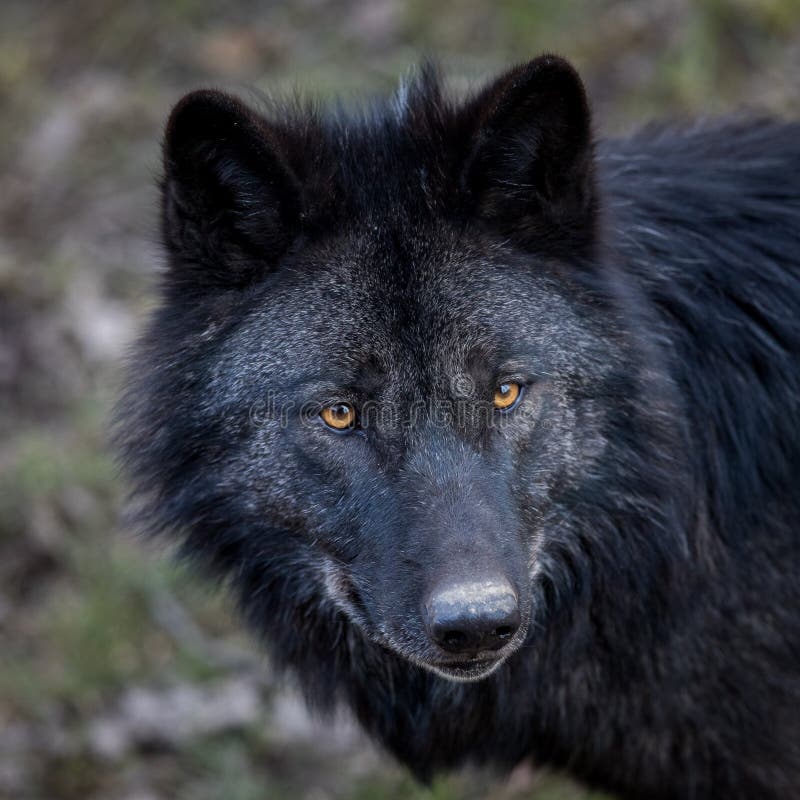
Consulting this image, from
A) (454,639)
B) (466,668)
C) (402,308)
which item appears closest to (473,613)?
(454,639)

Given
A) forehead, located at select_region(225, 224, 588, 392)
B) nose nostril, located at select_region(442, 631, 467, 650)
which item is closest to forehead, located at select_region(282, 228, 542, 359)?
forehead, located at select_region(225, 224, 588, 392)

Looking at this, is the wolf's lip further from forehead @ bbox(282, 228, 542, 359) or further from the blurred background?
the blurred background

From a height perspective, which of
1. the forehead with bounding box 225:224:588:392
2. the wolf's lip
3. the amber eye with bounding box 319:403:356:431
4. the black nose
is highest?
the forehead with bounding box 225:224:588:392

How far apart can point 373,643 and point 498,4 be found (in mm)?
5528

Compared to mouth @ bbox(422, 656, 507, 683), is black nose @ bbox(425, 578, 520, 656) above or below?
above

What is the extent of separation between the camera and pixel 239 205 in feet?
11.4

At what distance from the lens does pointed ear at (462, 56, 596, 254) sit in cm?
333

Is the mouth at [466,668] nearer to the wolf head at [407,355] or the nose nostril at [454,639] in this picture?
the wolf head at [407,355]

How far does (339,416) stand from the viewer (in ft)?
11.3

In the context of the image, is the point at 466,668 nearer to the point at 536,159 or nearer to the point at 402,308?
the point at 402,308

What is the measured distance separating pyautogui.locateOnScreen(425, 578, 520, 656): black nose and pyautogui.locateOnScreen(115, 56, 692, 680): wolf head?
0.07 meters

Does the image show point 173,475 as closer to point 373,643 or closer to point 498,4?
point 373,643

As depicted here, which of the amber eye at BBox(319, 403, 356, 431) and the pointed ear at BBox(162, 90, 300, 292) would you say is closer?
the pointed ear at BBox(162, 90, 300, 292)

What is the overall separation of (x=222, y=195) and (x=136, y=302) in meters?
3.64
